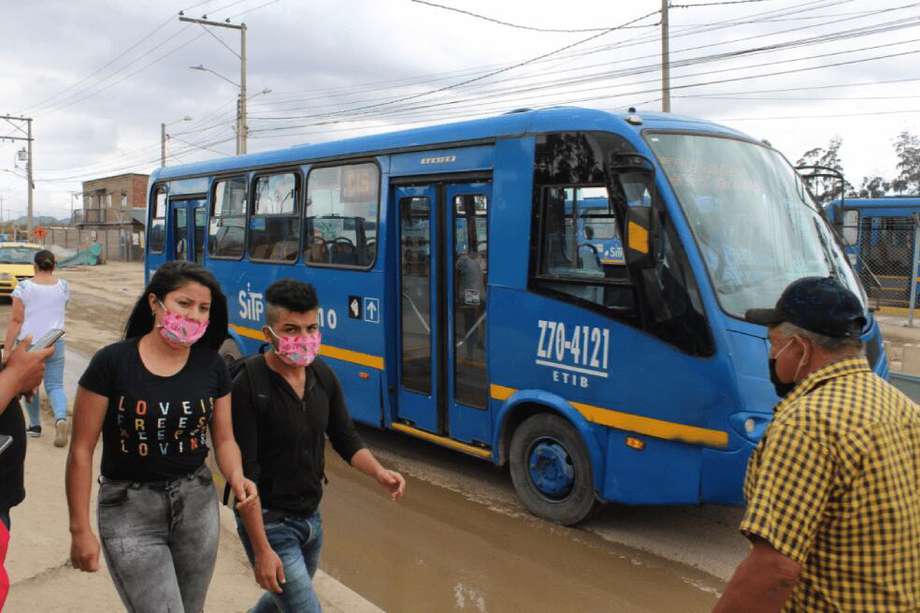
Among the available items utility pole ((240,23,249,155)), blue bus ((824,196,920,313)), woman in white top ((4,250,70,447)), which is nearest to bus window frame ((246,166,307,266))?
woman in white top ((4,250,70,447))

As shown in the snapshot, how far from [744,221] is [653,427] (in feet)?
5.00

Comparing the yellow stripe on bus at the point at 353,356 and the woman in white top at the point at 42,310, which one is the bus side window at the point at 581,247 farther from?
the woman in white top at the point at 42,310

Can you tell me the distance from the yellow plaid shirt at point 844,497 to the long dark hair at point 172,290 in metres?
2.06

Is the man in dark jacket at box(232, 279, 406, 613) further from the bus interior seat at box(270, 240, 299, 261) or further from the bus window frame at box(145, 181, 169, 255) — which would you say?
the bus window frame at box(145, 181, 169, 255)

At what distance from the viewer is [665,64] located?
18938 millimetres

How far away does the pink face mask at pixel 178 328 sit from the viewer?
2887 mm

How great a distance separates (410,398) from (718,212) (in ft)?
10.3

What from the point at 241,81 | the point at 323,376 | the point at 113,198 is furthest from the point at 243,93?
the point at 113,198

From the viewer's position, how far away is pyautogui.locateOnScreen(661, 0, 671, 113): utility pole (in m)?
18.7

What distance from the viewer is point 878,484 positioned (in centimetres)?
195

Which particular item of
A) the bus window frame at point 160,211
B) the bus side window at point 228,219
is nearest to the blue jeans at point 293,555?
the bus side window at point 228,219

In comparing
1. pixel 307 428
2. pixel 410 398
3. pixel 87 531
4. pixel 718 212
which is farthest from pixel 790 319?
pixel 410 398

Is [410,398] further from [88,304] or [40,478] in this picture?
[88,304]

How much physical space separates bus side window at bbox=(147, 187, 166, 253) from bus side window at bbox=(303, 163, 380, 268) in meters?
4.05
